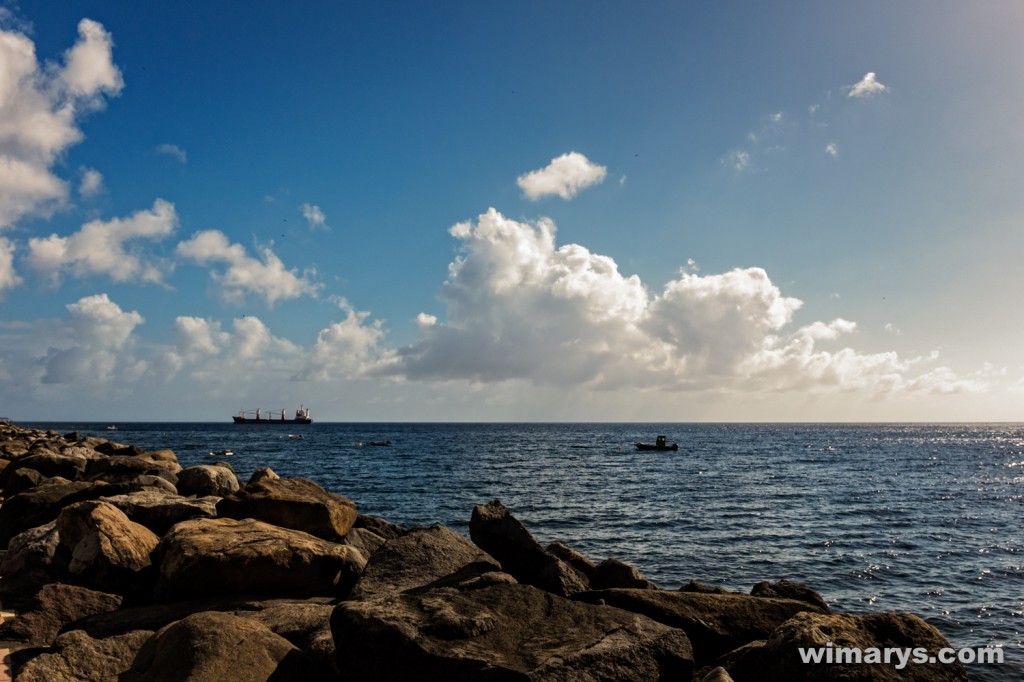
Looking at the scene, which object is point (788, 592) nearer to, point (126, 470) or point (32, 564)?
point (32, 564)

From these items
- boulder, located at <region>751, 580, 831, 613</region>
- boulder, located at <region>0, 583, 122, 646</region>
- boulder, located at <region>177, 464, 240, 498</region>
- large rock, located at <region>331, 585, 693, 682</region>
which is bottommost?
boulder, located at <region>751, 580, 831, 613</region>

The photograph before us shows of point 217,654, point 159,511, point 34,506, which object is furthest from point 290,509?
point 34,506

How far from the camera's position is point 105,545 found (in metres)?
9.95

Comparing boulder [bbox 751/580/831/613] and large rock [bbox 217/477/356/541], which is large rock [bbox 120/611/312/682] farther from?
boulder [bbox 751/580/831/613]

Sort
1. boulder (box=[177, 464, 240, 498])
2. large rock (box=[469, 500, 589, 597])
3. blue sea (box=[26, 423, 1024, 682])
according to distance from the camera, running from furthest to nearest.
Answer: boulder (box=[177, 464, 240, 498]) → blue sea (box=[26, 423, 1024, 682]) → large rock (box=[469, 500, 589, 597])

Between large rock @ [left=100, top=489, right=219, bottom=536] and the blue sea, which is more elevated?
large rock @ [left=100, top=489, right=219, bottom=536]

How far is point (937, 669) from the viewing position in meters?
6.71

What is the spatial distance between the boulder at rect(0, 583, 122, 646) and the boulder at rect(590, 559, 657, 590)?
825 cm

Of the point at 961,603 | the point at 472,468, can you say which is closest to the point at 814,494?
the point at 961,603

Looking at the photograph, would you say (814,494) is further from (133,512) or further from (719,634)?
(133,512)

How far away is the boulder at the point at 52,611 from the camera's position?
838 centimetres

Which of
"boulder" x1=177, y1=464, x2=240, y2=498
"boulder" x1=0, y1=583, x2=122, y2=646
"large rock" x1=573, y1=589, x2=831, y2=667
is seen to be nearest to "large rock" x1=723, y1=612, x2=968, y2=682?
"large rock" x1=573, y1=589, x2=831, y2=667

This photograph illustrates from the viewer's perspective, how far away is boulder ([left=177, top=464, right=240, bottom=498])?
18.7 metres

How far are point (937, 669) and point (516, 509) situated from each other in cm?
2621
